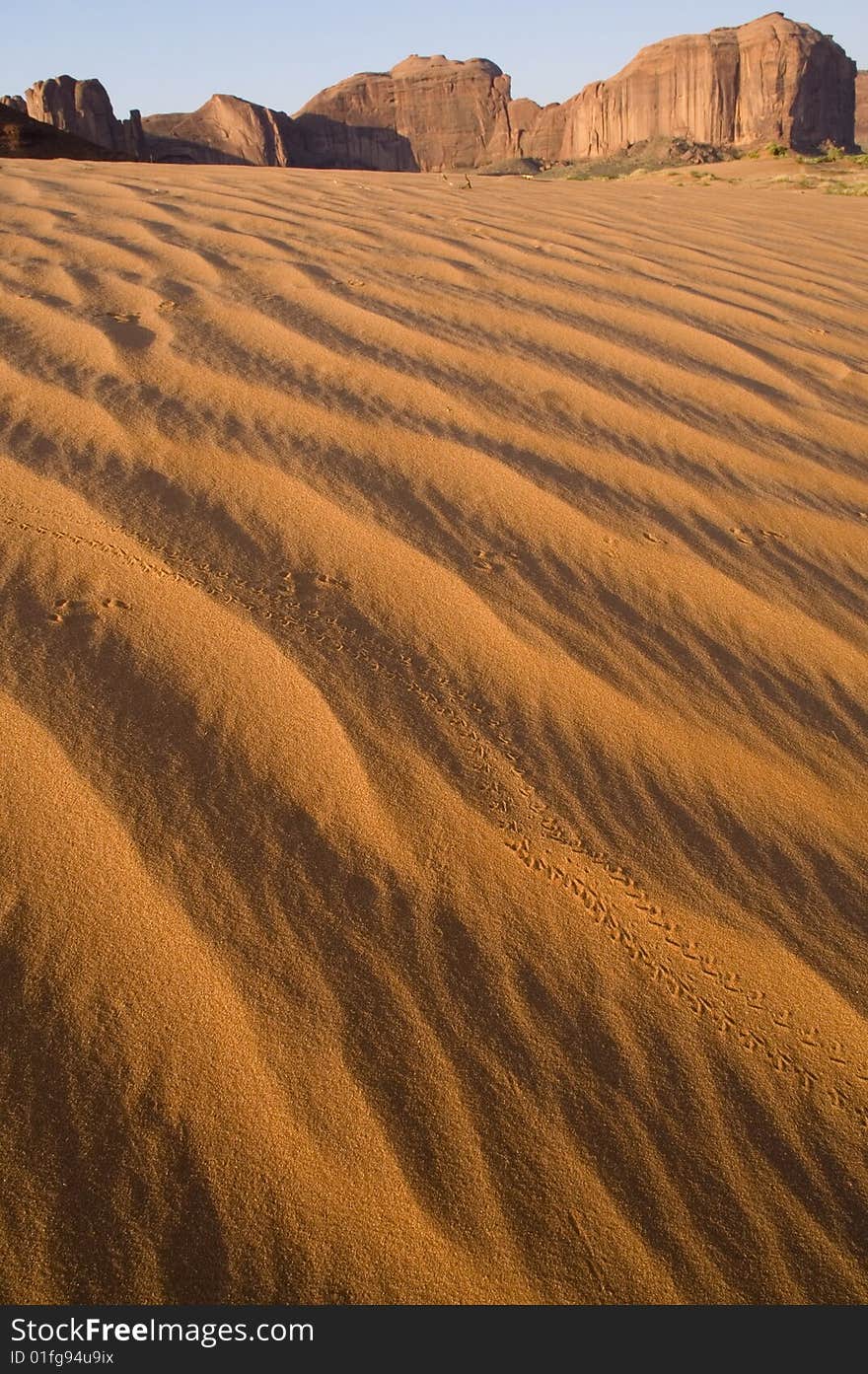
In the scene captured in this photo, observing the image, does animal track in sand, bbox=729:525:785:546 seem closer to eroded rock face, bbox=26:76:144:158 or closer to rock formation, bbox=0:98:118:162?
rock formation, bbox=0:98:118:162

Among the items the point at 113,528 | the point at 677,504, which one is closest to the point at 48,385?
the point at 113,528

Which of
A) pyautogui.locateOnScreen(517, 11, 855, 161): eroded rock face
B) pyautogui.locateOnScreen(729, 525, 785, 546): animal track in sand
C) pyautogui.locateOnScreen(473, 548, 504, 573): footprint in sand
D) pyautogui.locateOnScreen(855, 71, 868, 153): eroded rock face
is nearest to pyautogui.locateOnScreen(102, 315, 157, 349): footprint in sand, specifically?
pyautogui.locateOnScreen(473, 548, 504, 573): footprint in sand

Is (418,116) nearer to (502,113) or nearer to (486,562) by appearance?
(502,113)

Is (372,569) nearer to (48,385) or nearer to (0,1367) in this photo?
(48,385)

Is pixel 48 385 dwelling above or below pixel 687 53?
below

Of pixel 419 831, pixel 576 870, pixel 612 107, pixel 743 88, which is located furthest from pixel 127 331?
pixel 612 107

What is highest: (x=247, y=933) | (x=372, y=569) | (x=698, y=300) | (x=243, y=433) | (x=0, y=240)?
(x=0, y=240)

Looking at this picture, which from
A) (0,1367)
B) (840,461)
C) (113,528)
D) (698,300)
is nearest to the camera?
(0,1367)
